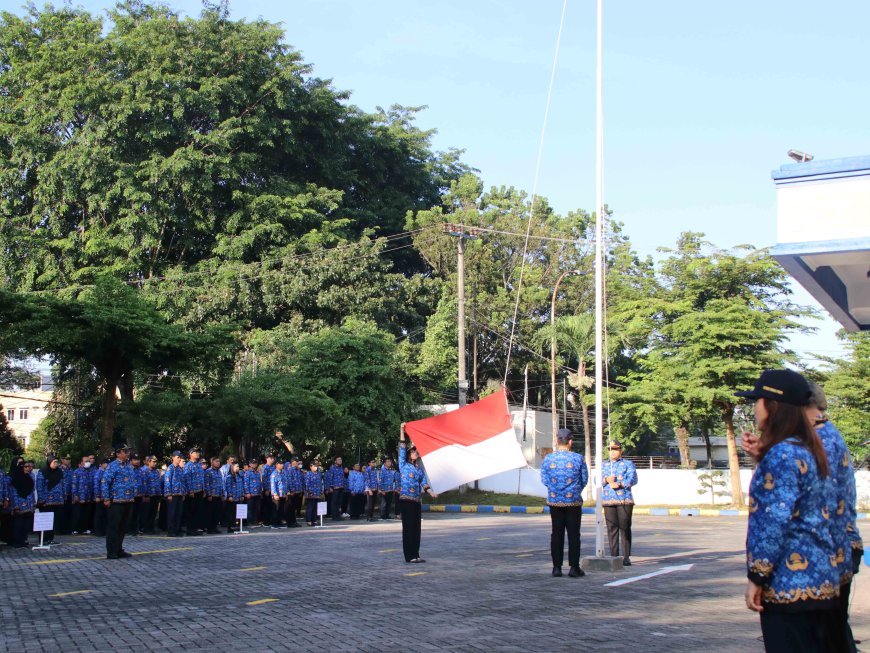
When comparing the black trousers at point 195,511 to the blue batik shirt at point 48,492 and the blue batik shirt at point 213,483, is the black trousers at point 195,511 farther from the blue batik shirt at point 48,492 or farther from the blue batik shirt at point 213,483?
the blue batik shirt at point 48,492

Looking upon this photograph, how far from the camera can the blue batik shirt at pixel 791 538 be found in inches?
164

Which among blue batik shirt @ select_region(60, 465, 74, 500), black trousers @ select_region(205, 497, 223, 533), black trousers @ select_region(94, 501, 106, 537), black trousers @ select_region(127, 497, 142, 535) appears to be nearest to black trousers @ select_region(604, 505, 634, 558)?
black trousers @ select_region(127, 497, 142, 535)

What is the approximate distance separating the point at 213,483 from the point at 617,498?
37.7ft

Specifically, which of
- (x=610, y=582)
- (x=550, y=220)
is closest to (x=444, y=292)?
(x=550, y=220)

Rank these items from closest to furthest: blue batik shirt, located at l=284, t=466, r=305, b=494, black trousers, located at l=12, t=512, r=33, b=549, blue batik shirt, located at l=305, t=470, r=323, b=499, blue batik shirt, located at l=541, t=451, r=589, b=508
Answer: blue batik shirt, located at l=541, t=451, r=589, b=508, black trousers, located at l=12, t=512, r=33, b=549, blue batik shirt, located at l=284, t=466, r=305, b=494, blue batik shirt, located at l=305, t=470, r=323, b=499

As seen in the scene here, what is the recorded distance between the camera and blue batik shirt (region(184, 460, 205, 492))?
2078 centimetres

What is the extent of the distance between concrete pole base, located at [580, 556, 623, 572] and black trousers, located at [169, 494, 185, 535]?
10.8 m

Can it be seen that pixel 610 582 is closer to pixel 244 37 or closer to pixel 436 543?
pixel 436 543

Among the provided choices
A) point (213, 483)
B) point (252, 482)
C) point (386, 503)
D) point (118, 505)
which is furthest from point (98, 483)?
point (386, 503)

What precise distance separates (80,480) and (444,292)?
25497 mm

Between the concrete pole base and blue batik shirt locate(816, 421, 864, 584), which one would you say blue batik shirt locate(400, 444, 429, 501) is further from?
blue batik shirt locate(816, 421, 864, 584)

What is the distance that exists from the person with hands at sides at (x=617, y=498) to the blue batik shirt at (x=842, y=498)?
6386 millimetres

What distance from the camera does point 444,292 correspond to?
43.9 meters

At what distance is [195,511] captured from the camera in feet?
69.5
